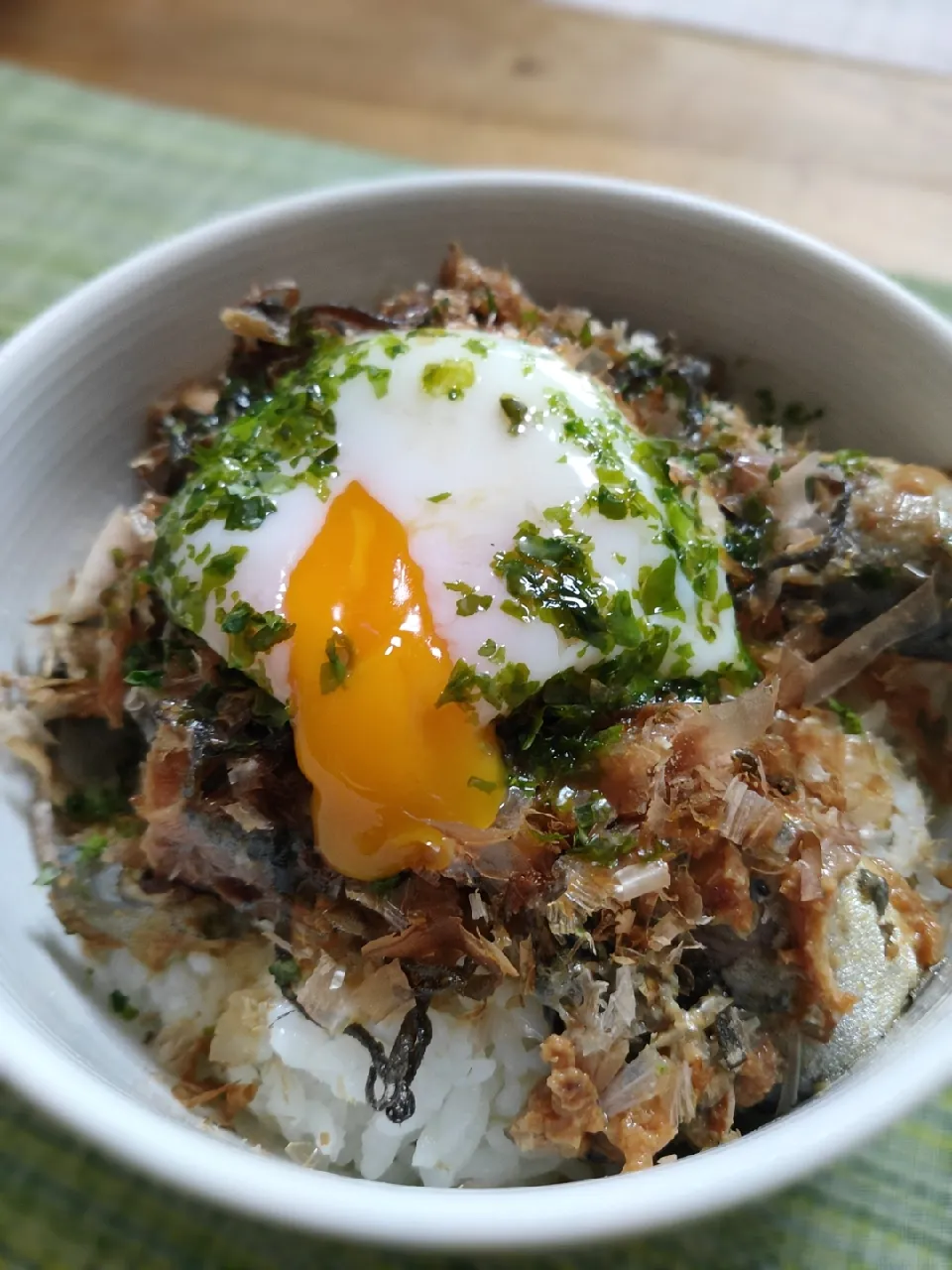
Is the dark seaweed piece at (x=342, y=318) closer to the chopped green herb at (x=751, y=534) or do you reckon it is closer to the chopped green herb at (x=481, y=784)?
the chopped green herb at (x=751, y=534)

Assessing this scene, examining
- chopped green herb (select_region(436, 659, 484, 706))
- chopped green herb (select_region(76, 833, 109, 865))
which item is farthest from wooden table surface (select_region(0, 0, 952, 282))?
chopped green herb (select_region(76, 833, 109, 865))

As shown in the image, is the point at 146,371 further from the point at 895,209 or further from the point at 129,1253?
the point at 895,209

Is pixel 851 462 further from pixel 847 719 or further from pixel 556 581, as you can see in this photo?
pixel 556 581

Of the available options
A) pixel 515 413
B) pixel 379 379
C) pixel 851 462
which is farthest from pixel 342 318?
pixel 851 462

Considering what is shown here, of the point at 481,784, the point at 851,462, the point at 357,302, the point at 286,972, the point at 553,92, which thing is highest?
the point at 553,92

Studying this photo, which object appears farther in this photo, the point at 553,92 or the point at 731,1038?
the point at 553,92

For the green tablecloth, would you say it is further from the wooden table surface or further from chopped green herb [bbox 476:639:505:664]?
the wooden table surface
